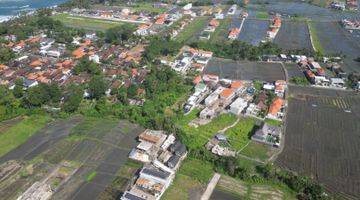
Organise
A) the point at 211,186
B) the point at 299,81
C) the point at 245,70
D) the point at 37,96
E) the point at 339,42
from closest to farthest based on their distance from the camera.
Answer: the point at 211,186 → the point at 37,96 → the point at 299,81 → the point at 245,70 → the point at 339,42

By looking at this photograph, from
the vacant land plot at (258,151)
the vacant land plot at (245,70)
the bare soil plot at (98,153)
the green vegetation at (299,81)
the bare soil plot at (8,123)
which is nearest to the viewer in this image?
the bare soil plot at (98,153)

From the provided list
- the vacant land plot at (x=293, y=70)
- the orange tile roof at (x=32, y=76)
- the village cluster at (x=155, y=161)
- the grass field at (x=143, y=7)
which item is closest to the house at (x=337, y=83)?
the vacant land plot at (x=293, y=70)

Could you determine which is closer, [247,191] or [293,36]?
[247,191]

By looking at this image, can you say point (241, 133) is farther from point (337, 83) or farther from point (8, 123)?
point (8, 123)

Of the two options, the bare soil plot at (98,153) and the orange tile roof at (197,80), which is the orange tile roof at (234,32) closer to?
the orange tile roof at (197,80)

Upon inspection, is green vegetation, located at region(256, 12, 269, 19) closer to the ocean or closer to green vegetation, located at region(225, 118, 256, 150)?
green vegetation, located at region(225, 118, 256, 150)

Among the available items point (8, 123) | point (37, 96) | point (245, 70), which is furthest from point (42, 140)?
point (245, 70)

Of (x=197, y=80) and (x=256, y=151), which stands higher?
(x=197, y=80)

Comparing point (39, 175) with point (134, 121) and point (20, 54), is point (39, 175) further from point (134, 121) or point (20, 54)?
point (20, 54)
